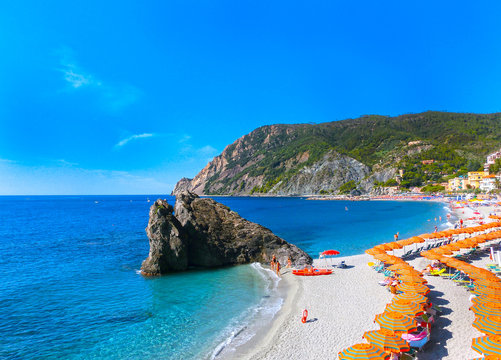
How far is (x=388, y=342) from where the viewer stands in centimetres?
1014

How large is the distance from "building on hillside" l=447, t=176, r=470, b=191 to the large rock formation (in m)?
138

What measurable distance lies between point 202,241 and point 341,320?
16.0 meters

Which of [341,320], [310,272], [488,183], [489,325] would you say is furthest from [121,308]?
[488,183]

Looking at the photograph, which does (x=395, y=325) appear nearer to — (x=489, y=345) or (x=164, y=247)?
(x=489, y=345)

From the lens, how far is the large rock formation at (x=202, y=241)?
2547 cm

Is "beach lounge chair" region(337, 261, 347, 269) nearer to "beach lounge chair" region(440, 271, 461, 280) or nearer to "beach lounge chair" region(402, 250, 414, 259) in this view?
"beach lounge chair" region(402, 250, 414, 259)

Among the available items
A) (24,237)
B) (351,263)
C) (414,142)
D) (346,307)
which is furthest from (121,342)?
(414,142)

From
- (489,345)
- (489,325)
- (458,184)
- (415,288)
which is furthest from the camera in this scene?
(458,184)

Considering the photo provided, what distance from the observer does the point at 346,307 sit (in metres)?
16.4

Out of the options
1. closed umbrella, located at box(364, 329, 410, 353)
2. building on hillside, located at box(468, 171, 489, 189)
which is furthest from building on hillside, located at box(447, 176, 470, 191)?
closed umbrella, located at box(364, 329, 410, 353)

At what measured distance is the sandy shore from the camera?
469 inches

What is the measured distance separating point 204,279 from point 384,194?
544 ft

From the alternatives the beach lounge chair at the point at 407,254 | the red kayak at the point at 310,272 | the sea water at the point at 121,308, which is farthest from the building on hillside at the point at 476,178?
the red kayak at the point at 310,272

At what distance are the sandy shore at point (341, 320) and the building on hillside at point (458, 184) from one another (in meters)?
138
